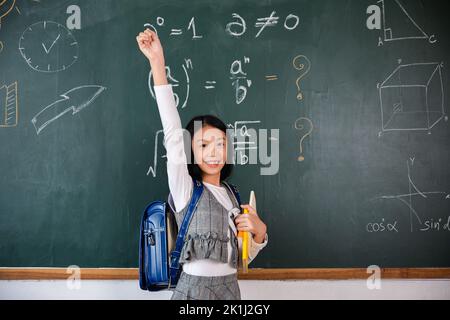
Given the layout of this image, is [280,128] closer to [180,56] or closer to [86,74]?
[180,56]

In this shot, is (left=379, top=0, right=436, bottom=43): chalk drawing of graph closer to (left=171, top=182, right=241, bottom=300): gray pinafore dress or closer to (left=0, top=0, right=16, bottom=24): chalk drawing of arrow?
(left=171, top=182, right=241, bottom=300): gray pinafore dress

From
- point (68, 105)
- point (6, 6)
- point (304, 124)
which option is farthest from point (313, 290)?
point (6, 6)

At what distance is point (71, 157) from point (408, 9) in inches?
89.2

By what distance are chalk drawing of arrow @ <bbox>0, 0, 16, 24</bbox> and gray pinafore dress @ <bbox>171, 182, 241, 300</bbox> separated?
1851 millimetres

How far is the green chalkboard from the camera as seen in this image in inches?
95.3

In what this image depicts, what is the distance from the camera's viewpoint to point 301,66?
248 centimetres

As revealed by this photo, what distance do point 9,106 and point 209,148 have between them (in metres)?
1.51

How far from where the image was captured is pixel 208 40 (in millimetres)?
2496

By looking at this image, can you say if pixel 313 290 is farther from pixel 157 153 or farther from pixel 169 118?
pixel 169 118

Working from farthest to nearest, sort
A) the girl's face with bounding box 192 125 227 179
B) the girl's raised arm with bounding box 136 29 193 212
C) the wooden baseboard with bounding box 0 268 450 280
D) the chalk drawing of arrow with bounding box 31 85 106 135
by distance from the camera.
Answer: the chalk drawing of arrow with bounding box 31 85 106 135 → the wooden baseboard with bounding box 0 268 450 280 → the girl's face with bounding box 192 125 227 179 → the girl's raised arm with bounding box 136 29 193 212

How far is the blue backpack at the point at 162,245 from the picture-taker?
1729mm

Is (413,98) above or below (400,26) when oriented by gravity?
below

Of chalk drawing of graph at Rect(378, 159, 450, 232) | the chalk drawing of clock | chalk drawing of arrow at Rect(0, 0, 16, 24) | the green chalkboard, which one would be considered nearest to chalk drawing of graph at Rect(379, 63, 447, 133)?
the green chalkboard
